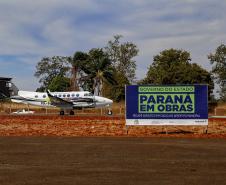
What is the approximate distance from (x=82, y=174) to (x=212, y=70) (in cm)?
7482

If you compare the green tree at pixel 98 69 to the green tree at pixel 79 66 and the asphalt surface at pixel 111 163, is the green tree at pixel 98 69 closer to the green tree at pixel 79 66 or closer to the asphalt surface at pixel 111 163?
the green tree at pixel 79 66

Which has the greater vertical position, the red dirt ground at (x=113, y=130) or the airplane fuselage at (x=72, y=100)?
the airplane fuselage at (x=72, y=100)

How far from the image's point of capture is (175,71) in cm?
7969

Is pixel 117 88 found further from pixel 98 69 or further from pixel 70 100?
pixel 70 100

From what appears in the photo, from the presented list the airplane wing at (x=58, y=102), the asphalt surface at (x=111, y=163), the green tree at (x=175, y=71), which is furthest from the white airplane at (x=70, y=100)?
the asphalt surface at (x=111, y=163)

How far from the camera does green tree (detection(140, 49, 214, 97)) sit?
78625mm

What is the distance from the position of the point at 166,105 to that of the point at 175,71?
56.0 metres

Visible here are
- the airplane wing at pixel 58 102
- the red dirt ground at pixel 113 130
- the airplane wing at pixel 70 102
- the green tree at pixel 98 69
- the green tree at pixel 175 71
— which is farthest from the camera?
the green tree at pixel 98 69

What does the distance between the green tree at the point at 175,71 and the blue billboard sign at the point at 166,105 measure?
179 ft

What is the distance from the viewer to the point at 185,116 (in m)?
24.2

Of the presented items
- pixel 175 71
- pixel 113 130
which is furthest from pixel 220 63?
pixel 113 130

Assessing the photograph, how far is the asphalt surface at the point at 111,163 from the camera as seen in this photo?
1021cm

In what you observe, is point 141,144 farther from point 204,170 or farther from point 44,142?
point 204,170

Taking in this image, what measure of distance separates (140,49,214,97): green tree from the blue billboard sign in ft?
179
